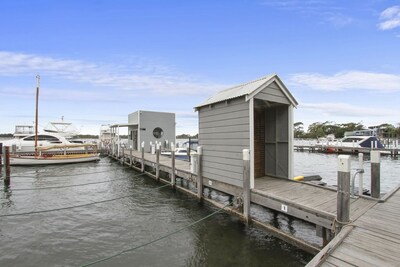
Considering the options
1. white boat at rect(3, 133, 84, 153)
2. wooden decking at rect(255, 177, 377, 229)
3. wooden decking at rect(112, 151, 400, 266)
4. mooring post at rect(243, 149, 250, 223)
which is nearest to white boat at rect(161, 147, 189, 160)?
white boat at rect(3, 133, 84, 153)

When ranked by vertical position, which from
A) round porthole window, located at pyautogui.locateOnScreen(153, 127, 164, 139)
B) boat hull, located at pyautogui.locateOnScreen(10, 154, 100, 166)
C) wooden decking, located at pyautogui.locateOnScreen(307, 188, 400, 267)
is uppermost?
round porthole window, located at pyautogui.locateOnScreen(153, 127, 164, 139)

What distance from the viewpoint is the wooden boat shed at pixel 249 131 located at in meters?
7.62

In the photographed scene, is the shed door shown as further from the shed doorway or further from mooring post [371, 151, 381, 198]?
mooring post [371, 151, 381, 198]

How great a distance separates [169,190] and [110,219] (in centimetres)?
448

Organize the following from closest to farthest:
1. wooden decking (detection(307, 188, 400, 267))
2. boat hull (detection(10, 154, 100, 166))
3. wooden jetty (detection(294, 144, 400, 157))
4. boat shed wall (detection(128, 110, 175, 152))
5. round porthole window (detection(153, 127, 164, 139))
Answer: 1. wooden decking (detection(307, 188, 400, 267))
2. boat hull (detection(10, 154, 100, 166))
3. boat shed wall (detection(128, 110, 175, 152))
4. round porthole window (detection(153, 127, 164, 139))
5. wooden jetty (detection(294, 144, 400, 157))

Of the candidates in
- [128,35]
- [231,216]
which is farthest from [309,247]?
[128,35]

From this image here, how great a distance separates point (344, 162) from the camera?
4727mm

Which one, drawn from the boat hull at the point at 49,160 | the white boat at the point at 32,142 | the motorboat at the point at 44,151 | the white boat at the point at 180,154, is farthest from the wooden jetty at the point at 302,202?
the white boat at the point at 32,142

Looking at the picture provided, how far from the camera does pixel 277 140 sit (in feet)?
30.3

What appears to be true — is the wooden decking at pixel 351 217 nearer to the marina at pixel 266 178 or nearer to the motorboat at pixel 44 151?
the marina at pixel 266 178

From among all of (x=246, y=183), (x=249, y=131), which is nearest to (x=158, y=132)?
(x=249, y=131)

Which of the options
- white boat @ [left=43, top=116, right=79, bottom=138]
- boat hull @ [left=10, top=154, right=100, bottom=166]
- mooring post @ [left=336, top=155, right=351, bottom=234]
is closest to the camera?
mooring post @ [left=336, top=155, right=351, bottom=234]

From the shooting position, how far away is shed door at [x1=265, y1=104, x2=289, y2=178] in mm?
8938

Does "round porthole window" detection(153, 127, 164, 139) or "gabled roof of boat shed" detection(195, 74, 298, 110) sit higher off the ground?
"gabled roof of boat shed" detection(195, 74, 298, 110)
